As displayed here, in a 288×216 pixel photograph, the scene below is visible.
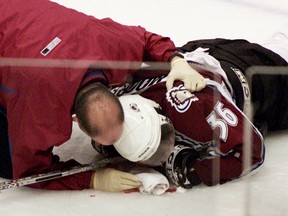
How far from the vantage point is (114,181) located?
40.8 inches

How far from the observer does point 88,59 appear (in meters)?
1.03

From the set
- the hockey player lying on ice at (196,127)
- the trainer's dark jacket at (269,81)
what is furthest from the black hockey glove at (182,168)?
the trainer's dark jacket at (269,81)

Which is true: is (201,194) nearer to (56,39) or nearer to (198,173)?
(198,173)

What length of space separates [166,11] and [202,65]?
631 millimetres

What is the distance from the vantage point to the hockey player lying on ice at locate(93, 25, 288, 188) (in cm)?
100

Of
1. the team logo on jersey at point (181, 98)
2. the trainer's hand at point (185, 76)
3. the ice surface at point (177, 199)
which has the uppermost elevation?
the trainer's hand at point (185, 76)

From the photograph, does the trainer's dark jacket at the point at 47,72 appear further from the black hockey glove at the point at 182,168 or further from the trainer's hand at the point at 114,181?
the black hockey glove at the point at 182,168

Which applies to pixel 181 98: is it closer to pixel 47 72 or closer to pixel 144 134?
pixel 144 134

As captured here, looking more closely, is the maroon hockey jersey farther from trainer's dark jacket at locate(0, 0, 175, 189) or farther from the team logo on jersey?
trainer's dark jacket at locate(0, 0, 175, 189)

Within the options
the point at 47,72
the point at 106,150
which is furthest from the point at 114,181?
the point at 47,72

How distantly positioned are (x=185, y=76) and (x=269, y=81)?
130 mm

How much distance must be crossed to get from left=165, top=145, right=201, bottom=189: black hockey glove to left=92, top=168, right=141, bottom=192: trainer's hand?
0.17ft

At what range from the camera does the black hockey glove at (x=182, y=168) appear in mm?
1036

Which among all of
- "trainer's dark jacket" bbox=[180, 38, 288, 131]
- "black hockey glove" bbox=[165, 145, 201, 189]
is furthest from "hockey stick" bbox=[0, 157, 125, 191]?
"trainer's dark jacket" bbox=[180, 38, 288, 131]
